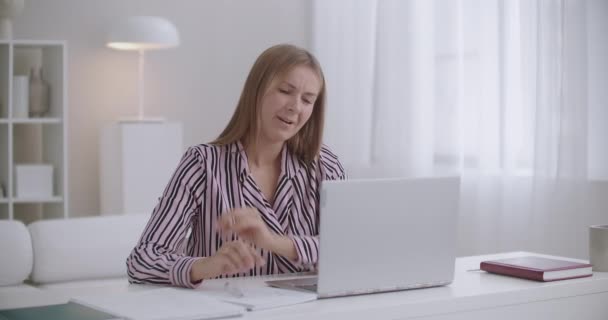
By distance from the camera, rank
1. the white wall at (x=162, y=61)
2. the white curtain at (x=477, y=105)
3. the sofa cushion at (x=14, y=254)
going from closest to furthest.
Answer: the sofa cushion at (x=14, y=254)
the white curtain at (x=477, y=105)
the white wall at (x=162, y=61)

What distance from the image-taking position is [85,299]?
1800mm

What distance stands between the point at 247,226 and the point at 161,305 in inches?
11.3

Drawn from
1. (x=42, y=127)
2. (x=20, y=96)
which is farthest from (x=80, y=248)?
(x=42, y=127)

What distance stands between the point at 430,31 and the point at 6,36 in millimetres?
2393

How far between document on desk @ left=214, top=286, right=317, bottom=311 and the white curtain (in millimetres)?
2547

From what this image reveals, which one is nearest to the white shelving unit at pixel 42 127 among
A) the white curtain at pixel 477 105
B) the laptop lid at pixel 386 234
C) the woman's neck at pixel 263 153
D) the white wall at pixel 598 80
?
the white curtain at pixel 477 105

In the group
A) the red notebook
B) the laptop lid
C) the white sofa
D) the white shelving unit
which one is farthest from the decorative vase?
the laptop lid

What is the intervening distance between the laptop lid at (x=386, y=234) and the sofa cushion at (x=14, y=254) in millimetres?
1570

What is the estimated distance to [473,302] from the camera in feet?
6.32

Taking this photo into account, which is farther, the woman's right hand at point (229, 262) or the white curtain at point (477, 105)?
the white curtain at point (477, 105)

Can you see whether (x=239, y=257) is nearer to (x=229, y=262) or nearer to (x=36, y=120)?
(x=229, y=262)

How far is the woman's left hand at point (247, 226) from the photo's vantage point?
189cm

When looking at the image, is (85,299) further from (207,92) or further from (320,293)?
(207,92)

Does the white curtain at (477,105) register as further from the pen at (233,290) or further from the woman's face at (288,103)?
the pen at (233,290)
